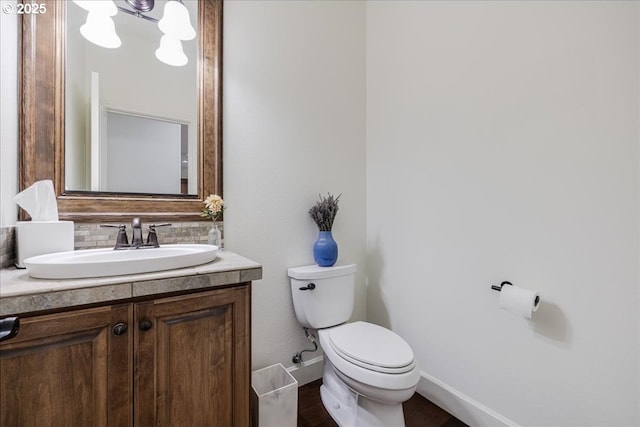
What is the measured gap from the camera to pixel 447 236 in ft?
4.97

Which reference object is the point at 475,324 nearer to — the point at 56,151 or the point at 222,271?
the point at 222,271

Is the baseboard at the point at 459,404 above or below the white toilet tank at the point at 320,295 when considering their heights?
below

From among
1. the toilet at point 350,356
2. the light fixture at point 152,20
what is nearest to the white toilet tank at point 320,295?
the toilet at point 350,356

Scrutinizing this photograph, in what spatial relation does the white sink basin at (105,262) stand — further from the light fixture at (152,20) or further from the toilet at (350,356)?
the light fixture at (152,20)

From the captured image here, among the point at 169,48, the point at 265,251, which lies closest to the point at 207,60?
the point at 169,48

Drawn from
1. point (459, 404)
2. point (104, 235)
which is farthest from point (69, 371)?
point (459, 404)

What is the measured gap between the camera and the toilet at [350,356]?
3.77ft

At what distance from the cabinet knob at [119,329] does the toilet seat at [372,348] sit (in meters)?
0.87

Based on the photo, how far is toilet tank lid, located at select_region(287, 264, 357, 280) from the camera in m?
1.56

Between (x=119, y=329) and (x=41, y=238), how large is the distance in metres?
0.47

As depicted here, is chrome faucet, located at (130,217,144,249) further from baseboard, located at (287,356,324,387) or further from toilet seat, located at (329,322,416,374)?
baseboard, located at (287,356,324,387)

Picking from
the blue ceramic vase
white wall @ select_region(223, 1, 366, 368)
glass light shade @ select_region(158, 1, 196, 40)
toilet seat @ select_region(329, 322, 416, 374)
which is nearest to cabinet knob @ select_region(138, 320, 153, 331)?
white wall @ select_region(223, 1, 366, 368)

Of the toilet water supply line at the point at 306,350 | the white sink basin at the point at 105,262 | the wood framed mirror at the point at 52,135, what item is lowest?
the toilet water supply line at the point at 306,350

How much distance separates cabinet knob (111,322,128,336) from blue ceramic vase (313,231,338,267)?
3.35 feet
